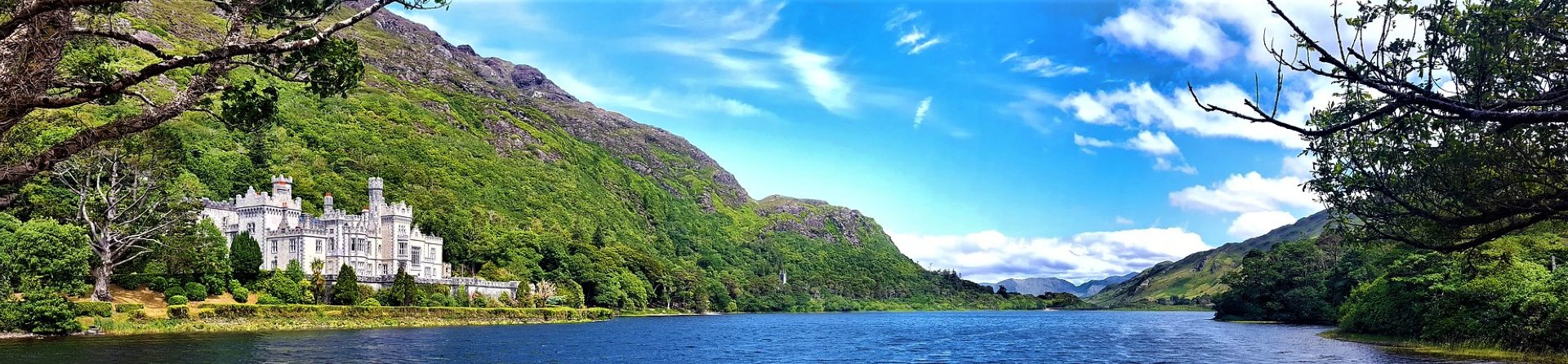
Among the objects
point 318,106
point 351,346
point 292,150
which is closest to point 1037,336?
point 351,346

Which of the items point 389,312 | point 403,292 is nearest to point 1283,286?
point 403,292

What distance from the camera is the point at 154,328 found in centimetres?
6900

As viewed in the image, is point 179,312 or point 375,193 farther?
point 375,193

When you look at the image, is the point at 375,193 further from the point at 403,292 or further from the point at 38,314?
the point at 38,314

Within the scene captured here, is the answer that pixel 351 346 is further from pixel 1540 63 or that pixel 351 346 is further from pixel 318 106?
pixel 318 106

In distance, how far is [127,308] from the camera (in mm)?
69938

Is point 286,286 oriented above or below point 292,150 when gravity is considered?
below

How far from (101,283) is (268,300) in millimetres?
12956

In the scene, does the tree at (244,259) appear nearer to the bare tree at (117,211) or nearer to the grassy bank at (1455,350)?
the bare tree at (117,211)

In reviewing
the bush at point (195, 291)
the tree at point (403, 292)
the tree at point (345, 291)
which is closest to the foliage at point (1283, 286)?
the tree at point (403, 292)

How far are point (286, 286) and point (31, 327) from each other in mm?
28153

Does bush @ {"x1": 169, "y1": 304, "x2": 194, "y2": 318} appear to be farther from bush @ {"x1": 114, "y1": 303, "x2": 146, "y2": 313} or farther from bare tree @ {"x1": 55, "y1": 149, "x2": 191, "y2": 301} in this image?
bare tree @ {"x1": 55, "y1": 149, "x2": 191, "y2": 301}

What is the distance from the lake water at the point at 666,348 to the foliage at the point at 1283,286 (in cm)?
2550

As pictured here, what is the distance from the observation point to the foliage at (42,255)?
64.0m
